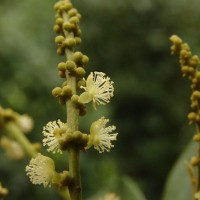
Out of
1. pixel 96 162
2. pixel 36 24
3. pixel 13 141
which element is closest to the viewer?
pixel 13 141

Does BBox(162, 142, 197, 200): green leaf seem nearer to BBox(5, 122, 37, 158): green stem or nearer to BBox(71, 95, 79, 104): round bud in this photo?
BBox(5, 122, 37, 158): green stem

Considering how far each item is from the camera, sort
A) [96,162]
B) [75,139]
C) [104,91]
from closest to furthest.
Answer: [75,139] < [104,91] < [96,162]

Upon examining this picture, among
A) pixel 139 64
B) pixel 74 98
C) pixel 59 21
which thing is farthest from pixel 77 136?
pixel 139 64

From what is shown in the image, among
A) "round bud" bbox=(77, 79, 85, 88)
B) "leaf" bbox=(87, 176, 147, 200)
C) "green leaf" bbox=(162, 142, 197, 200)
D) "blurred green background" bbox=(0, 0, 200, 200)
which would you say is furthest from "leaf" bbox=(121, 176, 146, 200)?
"blurred green background" bbox=(0, 0, 200, 200)

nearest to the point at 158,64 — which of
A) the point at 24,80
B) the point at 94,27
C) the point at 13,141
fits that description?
the point at 94,27

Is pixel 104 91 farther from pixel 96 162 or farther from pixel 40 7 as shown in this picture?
pixel 40 7

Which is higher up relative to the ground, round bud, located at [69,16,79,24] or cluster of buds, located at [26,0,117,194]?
round bud, located at [69,16,79,24]
